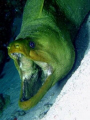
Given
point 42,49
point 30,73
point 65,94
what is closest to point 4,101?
point 30,73

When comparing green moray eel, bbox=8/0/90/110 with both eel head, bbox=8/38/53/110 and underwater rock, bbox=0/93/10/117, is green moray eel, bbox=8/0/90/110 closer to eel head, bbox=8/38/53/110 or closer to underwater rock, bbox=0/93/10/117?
eel head, bbox=8/38/53/110

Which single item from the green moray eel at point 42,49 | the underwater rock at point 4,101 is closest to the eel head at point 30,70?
the green moray eel at point 42,49

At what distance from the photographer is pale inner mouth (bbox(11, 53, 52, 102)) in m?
3.14

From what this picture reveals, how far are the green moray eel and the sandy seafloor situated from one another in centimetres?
35

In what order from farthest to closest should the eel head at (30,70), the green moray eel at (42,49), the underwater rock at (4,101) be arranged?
the underwater rock at (4,101) → the green moray eel at (42,49) → the eel head at (30,70)

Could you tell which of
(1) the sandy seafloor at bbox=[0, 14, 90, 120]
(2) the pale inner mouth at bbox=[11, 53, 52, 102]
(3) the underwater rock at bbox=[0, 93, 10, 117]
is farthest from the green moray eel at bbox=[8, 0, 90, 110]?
(3) the underwater rock at bbox=[0, 93, 10, 117]

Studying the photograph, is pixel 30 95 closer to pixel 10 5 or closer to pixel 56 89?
pixel 56 89

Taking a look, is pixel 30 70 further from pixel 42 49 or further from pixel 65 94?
pixel 65 94

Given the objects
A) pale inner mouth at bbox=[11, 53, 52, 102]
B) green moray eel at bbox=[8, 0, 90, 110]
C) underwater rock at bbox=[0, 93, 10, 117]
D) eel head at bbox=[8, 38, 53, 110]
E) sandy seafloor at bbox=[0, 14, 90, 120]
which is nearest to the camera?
sandy seafloor at bbox=[0, 14, 90, 120]

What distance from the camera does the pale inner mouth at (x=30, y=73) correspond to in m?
3.14

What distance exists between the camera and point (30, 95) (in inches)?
123

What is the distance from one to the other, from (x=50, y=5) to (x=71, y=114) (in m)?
2.81

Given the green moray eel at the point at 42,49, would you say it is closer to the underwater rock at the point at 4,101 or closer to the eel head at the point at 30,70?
the eel head at the point at 30,70

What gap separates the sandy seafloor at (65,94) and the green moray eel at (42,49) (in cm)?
35
